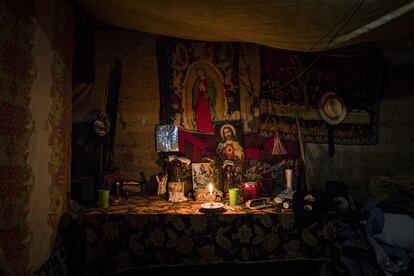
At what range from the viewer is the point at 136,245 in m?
2.88

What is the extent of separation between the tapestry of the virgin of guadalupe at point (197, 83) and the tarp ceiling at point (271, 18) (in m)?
0.45

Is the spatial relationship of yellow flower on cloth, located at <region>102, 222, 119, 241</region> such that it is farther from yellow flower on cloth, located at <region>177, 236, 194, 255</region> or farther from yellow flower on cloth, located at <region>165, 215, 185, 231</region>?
yellow flower on cloth, located at <region>177, 236, 194, 255</region>

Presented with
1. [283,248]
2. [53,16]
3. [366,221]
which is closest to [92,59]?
[53,16]

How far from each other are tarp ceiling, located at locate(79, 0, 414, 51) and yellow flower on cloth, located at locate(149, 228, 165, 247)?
83.8 inches

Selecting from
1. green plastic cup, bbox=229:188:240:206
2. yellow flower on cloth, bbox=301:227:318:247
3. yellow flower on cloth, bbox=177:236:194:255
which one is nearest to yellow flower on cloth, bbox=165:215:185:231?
yellow flower on cloth, bbox=177:236:194:255

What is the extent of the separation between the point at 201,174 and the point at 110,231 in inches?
52.2

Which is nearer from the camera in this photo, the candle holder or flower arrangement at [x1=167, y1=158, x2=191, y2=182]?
the candle holder

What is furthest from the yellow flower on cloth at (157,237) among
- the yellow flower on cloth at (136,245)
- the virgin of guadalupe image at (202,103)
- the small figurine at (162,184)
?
the virgin of guadalupe image at (202,103)

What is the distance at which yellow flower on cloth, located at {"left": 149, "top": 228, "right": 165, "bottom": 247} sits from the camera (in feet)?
9.48

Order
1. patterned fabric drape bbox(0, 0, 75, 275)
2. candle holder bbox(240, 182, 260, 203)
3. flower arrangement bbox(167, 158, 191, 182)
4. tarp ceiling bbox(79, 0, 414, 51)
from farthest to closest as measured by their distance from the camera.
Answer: flower arrangement bbox(167, 158, 191, 182), candle holder bbox(240, 182, 260, 203), tarp ceiling bbox(79, 0, 414, 51), patterned fabric drape bbox(0, 0, 75, 275)

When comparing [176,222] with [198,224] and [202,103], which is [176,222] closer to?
[198,224]

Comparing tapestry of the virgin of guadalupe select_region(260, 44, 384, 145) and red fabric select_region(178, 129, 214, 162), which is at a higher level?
tapestry of the virgin of guadalupe select_region(260, 44, 384, 145)

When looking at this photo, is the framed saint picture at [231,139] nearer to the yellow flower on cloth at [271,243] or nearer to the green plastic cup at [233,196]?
the green plastic cup at [233,196]

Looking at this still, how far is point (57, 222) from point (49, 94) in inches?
48.4
